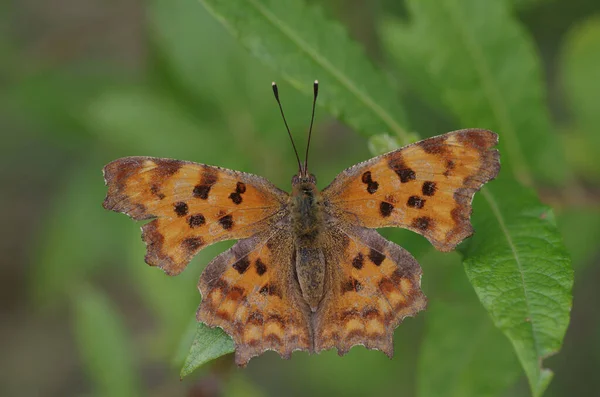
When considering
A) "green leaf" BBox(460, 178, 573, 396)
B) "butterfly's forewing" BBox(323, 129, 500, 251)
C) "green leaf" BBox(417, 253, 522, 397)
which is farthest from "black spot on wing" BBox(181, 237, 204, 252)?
"green leaf" BBox(417, 253, 522, 397)

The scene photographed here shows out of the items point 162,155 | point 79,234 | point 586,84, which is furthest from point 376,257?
point 79,234

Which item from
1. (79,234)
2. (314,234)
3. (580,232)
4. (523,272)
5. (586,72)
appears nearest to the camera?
(523,272)

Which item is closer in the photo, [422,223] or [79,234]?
[422,223]


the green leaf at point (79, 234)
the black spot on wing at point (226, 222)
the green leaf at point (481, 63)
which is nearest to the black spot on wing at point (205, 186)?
the black spot on wing at point (226, 222)

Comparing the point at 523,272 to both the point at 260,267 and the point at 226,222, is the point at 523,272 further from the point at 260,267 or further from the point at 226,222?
the point at 226,222

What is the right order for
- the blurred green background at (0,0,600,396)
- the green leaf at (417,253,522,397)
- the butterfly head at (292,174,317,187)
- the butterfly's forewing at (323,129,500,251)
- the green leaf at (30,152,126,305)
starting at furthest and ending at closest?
the green leaf at (30,152,126,305) < the blurred green background at (0,0,600,396) < the green leaf at (417,253,522,397) < the butterfly head at (292,174,317,187) < the butterfly's forewing at (323,129,500,251)

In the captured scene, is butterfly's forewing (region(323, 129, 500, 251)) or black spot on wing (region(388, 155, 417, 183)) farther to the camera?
black spot on wing (region(388, 155, 417, 183))

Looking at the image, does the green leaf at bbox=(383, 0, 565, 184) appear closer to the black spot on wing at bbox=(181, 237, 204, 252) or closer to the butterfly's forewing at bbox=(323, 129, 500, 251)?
the butterfly's forewing at bbox=(323, 129, 500, 251)
